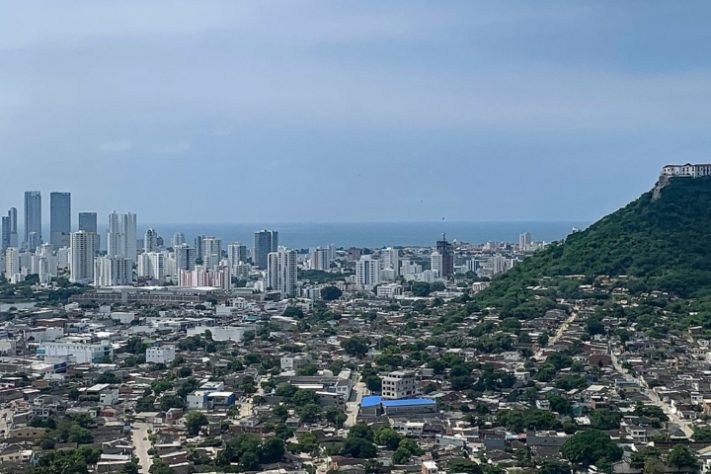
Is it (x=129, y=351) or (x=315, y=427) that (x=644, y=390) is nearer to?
(x=315, y=427)

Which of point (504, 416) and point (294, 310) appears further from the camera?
point (294, 310)

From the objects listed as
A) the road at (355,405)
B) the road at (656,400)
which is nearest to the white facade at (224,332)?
the road at (355,405)

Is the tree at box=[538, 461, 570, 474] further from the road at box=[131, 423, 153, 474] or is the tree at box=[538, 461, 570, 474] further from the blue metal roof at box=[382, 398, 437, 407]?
the road at box=[131, 423, 153, 474]

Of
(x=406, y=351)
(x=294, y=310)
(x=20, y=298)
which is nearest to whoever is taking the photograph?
(x=406, y=351)

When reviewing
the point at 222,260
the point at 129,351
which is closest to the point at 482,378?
the point at 129,351

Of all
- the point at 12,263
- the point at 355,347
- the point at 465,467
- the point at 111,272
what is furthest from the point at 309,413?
the point at 12,263

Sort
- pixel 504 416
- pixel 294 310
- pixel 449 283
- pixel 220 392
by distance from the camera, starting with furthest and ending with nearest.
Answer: pixel 449 283
pixel 294 310
pixel 220 392
pixel 504 416
